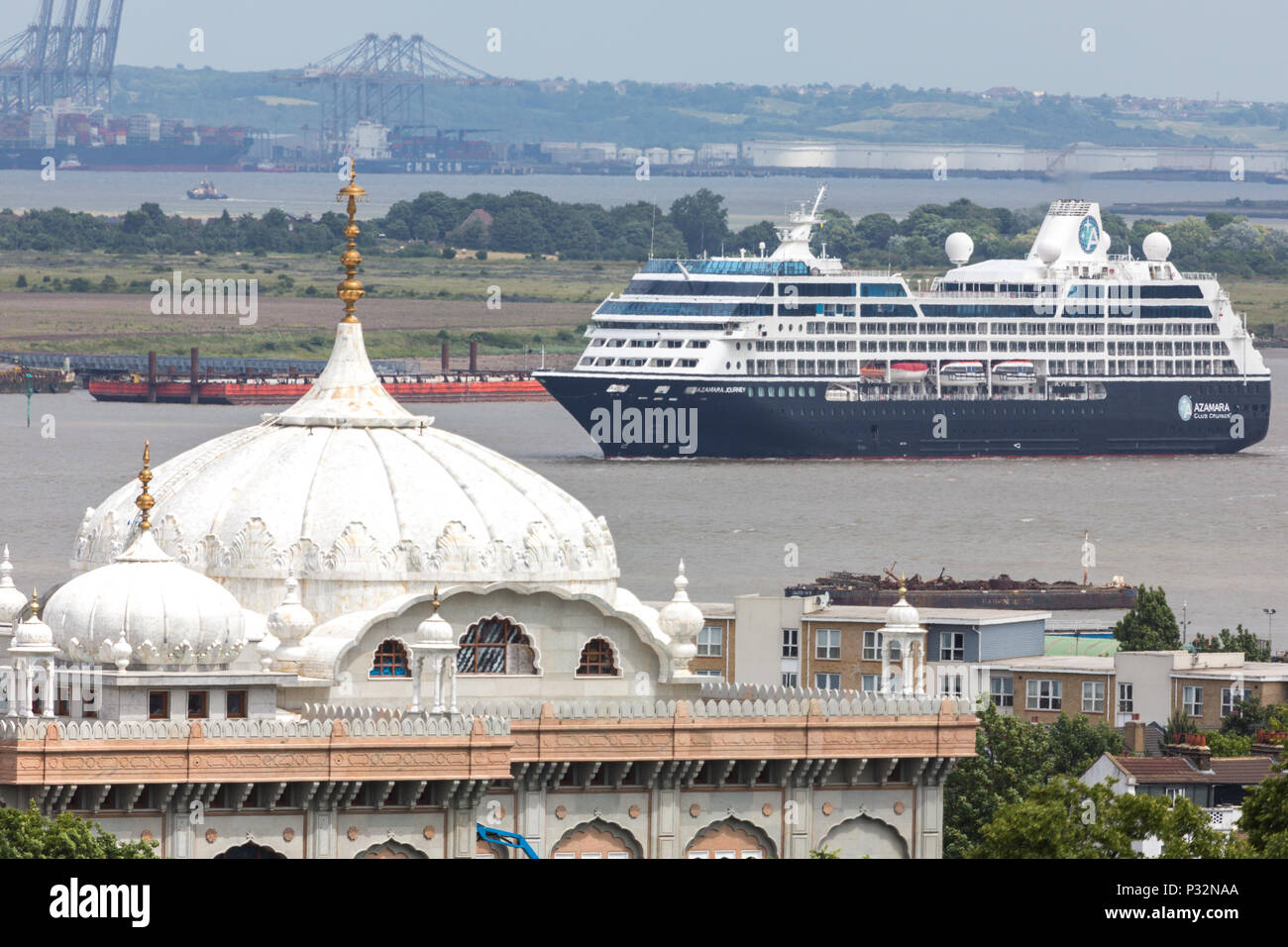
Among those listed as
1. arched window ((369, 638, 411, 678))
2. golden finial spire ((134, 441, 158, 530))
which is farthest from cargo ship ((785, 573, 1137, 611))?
golden finial spire ((134, 441, 158, 530))

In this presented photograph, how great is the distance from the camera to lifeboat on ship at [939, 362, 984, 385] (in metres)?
196

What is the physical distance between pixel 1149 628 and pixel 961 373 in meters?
111

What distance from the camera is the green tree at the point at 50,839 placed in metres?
36.9

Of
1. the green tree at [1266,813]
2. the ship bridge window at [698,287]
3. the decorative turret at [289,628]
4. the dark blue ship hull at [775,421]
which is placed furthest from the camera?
the ship bridge window at [698,287]

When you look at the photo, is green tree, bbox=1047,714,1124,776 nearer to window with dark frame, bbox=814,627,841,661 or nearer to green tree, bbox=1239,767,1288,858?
window with dark frame, bbox=814,627,841,661

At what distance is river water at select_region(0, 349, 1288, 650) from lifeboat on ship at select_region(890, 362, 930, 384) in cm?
636

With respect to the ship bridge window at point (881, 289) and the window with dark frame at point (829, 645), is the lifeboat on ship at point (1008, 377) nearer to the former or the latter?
the ship bridge window at point (881, 289)

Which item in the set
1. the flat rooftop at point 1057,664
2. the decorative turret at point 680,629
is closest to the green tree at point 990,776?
the decorative turret at point 680,629

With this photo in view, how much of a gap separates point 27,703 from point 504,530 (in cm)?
855

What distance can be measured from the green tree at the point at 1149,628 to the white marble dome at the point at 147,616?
44.1 meters

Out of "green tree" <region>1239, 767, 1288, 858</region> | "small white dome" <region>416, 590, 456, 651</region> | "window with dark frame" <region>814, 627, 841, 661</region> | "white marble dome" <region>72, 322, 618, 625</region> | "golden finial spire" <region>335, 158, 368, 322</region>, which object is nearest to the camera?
"green tree" <region>1239, 767, 1288, 858</region>
